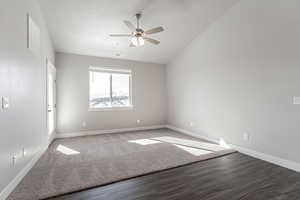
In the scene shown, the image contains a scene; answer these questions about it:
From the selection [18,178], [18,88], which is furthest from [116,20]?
[18,178]

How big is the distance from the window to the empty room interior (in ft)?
0.12

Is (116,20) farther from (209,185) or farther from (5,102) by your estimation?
(209,185)

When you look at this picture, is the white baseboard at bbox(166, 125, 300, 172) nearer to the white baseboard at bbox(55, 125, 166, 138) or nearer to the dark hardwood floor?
the dark hardwood floor

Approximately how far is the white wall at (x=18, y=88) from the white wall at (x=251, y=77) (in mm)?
4035

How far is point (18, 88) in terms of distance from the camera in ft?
7.35

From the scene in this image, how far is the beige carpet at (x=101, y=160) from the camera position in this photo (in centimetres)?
217

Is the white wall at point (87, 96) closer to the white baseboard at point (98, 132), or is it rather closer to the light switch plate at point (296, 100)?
the white baseboard at point (98, 132)

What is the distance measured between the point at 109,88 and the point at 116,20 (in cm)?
253

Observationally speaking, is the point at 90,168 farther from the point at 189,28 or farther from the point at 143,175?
the point at 189,28

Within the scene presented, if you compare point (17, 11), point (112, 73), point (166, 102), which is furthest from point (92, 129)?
point (17, 11)

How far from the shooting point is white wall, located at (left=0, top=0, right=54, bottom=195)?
188 centimetres

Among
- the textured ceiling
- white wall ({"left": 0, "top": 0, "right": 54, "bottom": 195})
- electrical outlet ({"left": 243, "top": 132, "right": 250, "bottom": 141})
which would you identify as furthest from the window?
electrical outlet ({"left": 243, "top": 132, "right": 250, "bottom": 141})

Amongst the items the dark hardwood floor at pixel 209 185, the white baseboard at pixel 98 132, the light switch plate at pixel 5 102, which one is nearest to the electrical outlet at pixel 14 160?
the light switch plate at pixel 5 102

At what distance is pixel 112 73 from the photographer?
564cm
